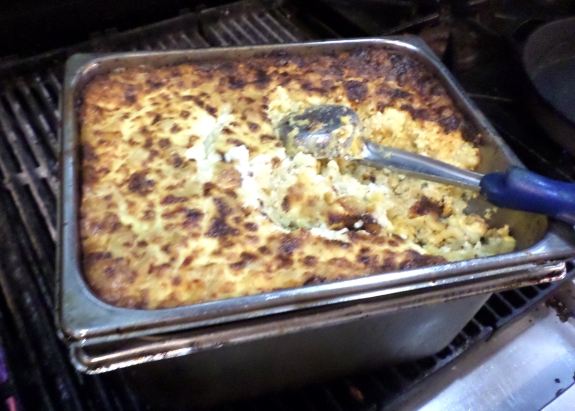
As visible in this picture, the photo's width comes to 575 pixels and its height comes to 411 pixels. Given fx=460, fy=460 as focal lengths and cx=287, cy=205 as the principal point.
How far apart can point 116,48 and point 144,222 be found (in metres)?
1.00

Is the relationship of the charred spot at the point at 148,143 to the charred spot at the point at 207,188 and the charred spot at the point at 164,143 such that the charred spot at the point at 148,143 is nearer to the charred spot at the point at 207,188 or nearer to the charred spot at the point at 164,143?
the charred spot at the point at 164,143

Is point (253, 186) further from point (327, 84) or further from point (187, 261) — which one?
point (327, 84)

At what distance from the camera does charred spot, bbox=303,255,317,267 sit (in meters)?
0.94

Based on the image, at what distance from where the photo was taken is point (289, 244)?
97 centimetres

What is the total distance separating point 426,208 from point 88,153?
0.81 metres

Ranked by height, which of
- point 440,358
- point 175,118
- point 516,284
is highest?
point 175,118

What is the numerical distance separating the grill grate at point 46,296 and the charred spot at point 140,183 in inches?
17.4

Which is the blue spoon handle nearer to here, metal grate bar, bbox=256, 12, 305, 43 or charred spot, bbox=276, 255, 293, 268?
charred spot, bbox=276, 255, 293, 268

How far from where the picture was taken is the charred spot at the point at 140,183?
1.01 meters

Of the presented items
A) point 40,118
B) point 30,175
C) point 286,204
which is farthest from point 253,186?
point 40,118

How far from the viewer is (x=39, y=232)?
1.31 meters

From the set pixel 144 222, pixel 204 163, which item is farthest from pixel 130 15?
pixel 144 222

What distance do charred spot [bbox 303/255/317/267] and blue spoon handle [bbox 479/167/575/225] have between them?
0.42 metres

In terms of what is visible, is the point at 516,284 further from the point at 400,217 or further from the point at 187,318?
the point at 187,318
